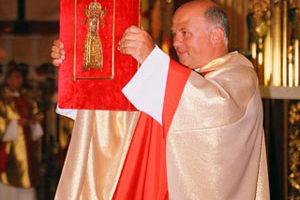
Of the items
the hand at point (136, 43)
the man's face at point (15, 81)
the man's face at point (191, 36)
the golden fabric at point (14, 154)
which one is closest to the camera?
the hand at point (136, 43)

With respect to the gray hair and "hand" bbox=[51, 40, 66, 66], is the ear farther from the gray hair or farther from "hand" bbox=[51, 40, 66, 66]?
"hand" bbox=[51, 40, 66, 66]

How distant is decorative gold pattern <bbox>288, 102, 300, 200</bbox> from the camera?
5.17 meters

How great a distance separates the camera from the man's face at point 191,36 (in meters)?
2.55

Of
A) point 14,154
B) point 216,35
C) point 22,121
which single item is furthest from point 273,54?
point 216,35

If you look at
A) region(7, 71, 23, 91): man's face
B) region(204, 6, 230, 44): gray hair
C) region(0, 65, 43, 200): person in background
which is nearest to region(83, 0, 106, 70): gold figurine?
region(204, 6, 230, 44): gray hair

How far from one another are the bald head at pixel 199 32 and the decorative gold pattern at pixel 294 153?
8.96 feet

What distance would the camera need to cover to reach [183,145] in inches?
92.8

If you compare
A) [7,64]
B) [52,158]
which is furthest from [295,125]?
[7,64]

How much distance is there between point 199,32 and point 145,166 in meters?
0.52

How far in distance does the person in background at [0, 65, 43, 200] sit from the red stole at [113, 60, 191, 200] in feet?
13.5

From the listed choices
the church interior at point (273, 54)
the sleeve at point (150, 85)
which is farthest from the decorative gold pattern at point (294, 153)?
the sleeve at point (150, 85)

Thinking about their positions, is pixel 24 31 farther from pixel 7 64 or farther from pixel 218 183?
pixel 218 183

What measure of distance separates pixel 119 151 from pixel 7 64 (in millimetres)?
5016

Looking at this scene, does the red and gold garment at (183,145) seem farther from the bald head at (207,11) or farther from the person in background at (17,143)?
the person in background at (17,143)
